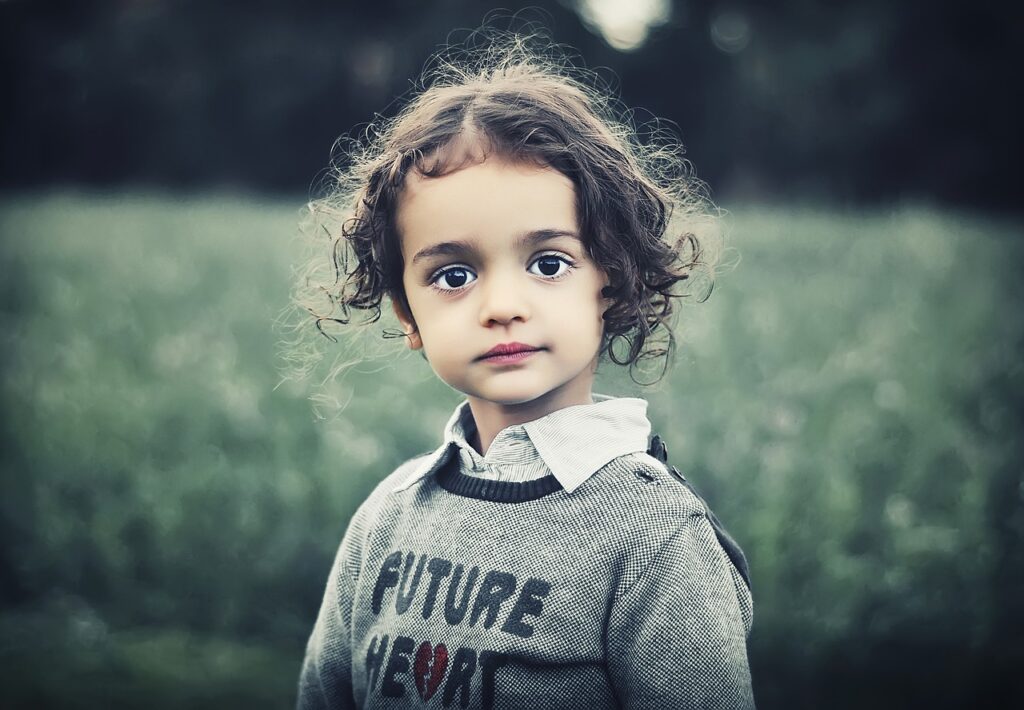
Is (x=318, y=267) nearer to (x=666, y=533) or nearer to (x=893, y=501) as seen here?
(x=666, y=533)

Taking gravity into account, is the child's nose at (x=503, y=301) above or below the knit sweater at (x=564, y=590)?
above

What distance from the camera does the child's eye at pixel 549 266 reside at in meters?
1.63

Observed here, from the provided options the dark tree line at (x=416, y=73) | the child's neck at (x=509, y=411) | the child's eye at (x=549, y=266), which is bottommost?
the child's neck at (x=509, y=411)

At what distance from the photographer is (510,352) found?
1.60 meters

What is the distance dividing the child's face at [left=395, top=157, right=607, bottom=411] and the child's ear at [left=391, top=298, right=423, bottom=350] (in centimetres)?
20

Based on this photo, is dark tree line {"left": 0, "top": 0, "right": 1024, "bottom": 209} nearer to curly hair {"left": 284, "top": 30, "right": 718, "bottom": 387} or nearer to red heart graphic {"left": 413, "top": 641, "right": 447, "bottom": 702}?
curly hair {"left": 284, "top": 30, "right": 718, "bottom": 387}

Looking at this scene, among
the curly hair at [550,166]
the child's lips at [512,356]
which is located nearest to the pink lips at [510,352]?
the child's lips at [512,356]

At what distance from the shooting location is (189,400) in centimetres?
497

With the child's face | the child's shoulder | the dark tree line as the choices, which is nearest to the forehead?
the child's face

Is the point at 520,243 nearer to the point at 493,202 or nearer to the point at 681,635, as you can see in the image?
the point at 493,202

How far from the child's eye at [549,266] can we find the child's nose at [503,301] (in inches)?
1.8

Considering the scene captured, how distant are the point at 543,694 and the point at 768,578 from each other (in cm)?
226

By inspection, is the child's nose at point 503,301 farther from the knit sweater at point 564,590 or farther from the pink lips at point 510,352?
the knit sweater at point 564,590

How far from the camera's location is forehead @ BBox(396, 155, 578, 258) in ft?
5.26
